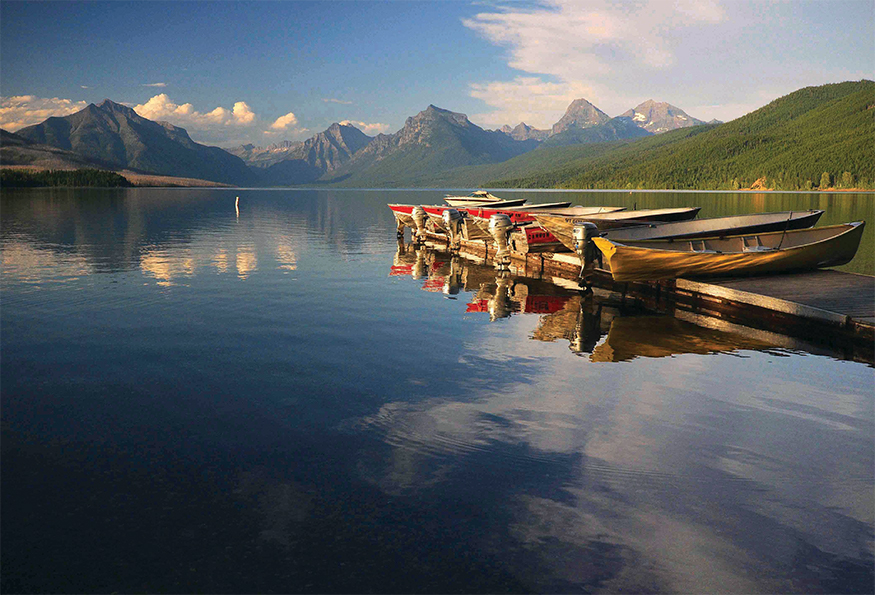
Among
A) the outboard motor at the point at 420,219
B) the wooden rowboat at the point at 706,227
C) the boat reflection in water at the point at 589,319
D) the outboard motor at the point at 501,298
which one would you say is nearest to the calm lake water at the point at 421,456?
the boat reflection in water at the point at 589,319

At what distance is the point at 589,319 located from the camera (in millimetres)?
20156

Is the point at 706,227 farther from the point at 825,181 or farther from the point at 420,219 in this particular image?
the point at 825,181

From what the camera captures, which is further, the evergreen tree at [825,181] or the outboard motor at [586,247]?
the evergreen tree at [825,181]

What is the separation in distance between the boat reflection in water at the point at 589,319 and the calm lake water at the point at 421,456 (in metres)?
0.22

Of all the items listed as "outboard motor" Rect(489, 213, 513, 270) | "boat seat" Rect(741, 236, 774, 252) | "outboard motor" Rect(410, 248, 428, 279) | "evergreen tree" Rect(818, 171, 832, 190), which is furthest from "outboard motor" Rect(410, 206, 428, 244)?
"evergreen tree" Rect(818, 171, 832, 190)

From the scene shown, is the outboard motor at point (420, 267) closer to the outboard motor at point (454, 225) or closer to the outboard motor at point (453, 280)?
the outboard motor at point (453, 280)

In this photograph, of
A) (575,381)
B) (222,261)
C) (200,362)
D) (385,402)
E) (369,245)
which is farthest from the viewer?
(369,245)

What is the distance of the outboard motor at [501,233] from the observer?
1243 inches

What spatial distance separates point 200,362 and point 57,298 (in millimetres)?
10562

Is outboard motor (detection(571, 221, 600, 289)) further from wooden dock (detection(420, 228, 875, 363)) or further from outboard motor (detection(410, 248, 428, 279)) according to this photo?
outboard motor (detection(410, 248, 428, 279))

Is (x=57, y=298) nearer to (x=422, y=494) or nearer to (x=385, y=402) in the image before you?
(x=385, y=402)

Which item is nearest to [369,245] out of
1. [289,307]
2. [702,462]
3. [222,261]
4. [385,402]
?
[222,261]

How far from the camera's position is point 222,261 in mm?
31297

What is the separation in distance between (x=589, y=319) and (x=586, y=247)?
5.42 metres
